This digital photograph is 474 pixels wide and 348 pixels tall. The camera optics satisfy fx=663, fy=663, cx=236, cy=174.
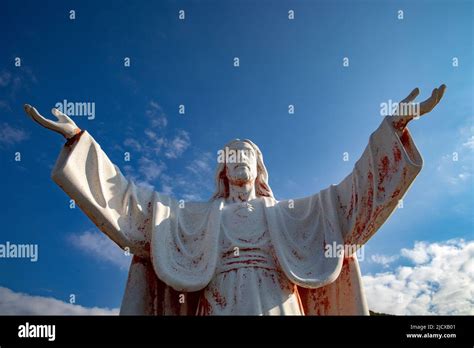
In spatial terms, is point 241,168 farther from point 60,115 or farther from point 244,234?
point 60,115

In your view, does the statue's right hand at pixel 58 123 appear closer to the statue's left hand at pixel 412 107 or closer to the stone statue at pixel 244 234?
the stone statue at pixel 244 234

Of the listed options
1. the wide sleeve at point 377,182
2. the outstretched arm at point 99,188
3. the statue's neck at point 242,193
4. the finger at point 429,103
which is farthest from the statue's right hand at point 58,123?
the finger at point 429,103

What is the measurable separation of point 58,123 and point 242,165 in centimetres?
293

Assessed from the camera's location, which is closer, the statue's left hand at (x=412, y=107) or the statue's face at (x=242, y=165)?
the statue's left hand at (x=412, y=107)

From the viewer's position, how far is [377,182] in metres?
9.23

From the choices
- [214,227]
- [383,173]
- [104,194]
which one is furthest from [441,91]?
[104,194]

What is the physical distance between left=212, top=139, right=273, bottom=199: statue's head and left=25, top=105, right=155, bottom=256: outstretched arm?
4.73 feet

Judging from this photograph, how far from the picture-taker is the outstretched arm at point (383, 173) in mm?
8961

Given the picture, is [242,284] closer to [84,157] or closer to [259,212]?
[259,212]

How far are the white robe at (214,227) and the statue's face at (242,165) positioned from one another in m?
0.64

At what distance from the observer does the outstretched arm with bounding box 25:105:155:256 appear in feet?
29.8
